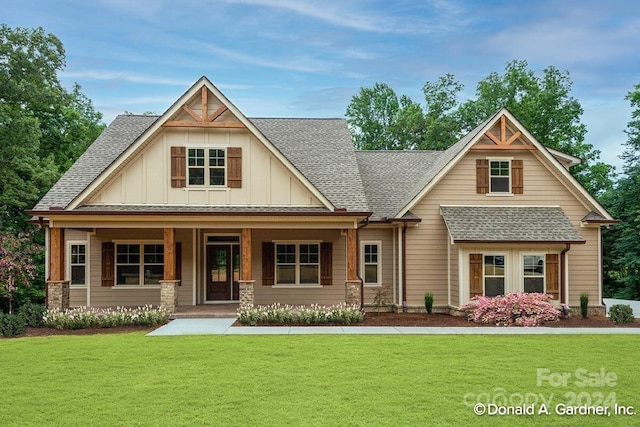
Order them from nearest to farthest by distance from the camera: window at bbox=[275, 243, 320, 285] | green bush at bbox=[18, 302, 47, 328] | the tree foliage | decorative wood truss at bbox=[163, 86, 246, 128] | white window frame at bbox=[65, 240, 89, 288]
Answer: green bush at bbox=[18, 302, 47, 328]
decorative wood truss at bbox=[163, 86, 246, 128]
white window frame at bbox=[65, 240, 89, 288]
window at bbox=[275, 243, 320, 285]
the tree foliage

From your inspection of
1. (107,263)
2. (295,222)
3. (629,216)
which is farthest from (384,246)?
(629,216)

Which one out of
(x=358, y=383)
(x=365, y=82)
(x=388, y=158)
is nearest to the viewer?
(x=358, y=383)

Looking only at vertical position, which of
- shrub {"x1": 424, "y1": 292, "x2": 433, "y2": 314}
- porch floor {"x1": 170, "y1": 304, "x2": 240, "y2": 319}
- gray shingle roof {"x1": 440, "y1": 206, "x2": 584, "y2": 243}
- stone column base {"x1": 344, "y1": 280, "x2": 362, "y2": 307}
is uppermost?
gray shingle roof {"x1": 440, "y1": 206, "x2": 584, "y2": 243}

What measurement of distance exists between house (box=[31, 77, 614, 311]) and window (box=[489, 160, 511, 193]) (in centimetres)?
4

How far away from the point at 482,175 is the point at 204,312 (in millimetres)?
10184

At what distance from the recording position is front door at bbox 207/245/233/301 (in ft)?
63.3

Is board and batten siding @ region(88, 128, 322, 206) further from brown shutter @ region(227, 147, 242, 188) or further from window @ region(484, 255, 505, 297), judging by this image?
window @ region(484, 255, 505, 297)

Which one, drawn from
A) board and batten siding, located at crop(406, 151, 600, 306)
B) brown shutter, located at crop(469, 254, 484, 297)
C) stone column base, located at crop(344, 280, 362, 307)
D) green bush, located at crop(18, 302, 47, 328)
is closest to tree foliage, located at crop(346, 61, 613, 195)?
board and batten siding, located at crop(406, 151, 600, 306)

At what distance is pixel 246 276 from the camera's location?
1645 cm

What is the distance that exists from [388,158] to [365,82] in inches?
861

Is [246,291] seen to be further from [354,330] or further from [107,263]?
[107,263]

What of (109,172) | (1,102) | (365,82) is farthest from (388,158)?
(365,82)

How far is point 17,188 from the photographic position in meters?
23.7

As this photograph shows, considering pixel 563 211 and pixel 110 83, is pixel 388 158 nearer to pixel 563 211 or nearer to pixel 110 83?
pixel 563 211
